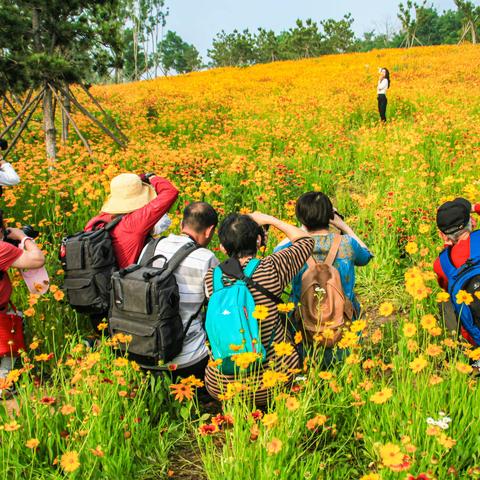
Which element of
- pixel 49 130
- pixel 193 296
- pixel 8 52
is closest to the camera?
pixel 193 296

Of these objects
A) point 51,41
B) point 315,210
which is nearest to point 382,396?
point 315,210

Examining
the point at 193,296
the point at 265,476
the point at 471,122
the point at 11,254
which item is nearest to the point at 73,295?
the point at 11,254

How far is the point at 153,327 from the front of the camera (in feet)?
7.80

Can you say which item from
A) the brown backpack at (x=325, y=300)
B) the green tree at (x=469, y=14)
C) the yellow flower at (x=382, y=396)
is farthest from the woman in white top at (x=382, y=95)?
the green tree at (x=469, y=14)

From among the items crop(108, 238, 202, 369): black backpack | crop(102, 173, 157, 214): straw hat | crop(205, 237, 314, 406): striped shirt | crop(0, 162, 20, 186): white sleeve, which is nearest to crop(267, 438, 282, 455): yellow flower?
crop(205, 237, 314, 406): striped shirt

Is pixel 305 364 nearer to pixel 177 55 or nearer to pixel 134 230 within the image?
pixel 134 230

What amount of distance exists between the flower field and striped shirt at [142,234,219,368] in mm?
206

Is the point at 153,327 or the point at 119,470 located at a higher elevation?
the point at 153,327

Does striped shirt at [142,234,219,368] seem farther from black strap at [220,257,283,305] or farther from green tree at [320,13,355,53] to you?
green tree at [320,13,355,53]

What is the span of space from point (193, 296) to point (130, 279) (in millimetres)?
385

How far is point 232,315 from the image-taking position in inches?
86.8

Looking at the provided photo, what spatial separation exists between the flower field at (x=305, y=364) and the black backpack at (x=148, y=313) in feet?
0.41

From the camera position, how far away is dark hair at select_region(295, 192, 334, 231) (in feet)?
8.68

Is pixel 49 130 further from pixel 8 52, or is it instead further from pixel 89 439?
pixel 89 439
